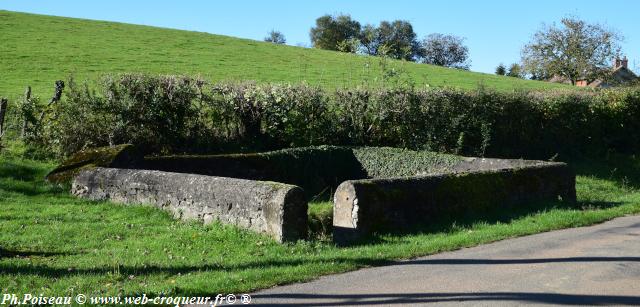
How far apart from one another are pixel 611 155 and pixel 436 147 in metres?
8.12

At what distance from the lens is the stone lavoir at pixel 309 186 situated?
9852 mm

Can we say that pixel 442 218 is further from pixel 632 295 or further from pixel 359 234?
pixel 632 295

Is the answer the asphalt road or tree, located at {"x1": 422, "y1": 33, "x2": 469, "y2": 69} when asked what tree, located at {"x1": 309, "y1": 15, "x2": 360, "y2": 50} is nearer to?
tree, located at {"x1": 422, "y1": 33, "x2": 469, "y2": 69}

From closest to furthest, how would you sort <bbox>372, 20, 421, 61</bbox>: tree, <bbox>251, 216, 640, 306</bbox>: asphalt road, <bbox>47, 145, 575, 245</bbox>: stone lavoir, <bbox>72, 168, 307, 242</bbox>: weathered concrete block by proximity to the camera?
<bbox>251, 216, 640, 306</bbox>: asphalt road
<bbox>72, 168, 307, 242</bbox>: weathered concrete block
<bbox>47, 145, 575, 245</bbox>: stone lavoir
<bbox>372, 20, 421, 61</bbox>: tree

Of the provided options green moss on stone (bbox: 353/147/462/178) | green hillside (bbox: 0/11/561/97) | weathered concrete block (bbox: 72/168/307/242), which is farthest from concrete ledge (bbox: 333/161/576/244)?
green hillside (bbox: 0/11/561/97)

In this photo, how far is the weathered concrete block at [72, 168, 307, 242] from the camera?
9406 mm

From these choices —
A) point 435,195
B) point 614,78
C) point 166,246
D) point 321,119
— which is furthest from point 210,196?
point 614,78

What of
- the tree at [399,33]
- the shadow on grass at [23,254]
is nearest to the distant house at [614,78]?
the tree at [399,33]

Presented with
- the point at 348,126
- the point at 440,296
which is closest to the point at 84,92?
the point at 348,126

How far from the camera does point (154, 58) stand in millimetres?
33656

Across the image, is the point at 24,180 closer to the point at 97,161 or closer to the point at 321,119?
the point at 97,161

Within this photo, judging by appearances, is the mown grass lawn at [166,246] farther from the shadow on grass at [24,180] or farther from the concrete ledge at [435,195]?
the concrete ledge at [435,195]

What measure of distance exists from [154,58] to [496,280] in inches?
1145

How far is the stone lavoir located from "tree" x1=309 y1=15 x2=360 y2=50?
67336 mm
